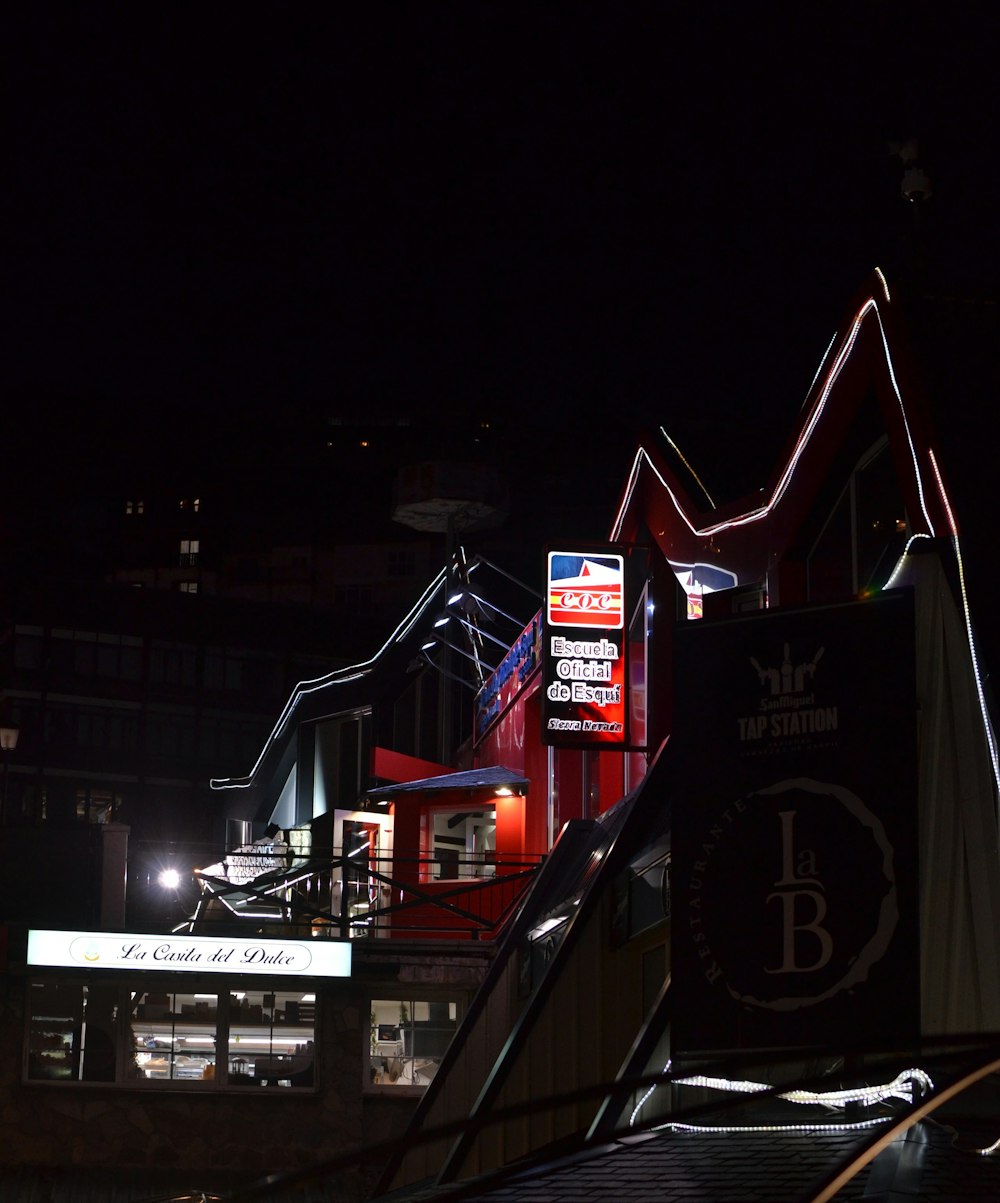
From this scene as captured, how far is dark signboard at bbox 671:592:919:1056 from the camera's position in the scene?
966 cm

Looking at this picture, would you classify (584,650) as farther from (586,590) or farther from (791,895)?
(791,895)

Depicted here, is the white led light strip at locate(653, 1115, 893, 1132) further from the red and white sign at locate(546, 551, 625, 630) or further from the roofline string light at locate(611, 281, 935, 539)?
the red and white sign at locate(546, 551, 625, 630)

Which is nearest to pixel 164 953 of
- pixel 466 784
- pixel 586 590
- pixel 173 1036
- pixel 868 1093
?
pixel 173 1036

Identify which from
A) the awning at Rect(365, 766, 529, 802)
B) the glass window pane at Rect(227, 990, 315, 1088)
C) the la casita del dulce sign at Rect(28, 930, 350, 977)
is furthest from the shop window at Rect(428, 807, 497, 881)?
the la casita del dulce sign at Rect(28, 930, 350, 977)

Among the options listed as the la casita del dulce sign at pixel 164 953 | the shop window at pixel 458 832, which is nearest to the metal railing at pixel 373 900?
the shop window at pixel 458 832

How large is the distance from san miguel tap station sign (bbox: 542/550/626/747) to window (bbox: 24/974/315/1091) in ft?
20.5

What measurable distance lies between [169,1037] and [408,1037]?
10.3 feet

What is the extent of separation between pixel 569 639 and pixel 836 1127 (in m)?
9.81

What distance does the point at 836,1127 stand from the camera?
8883 millimetres

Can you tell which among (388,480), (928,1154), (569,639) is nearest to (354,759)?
(569,639)

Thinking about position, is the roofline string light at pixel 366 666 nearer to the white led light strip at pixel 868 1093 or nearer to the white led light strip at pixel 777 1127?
the white led light strip at pixel 777 1127

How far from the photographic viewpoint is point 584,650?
18.3m

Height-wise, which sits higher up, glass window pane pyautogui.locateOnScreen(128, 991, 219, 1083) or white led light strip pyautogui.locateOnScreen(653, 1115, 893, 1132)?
white led light strip pyautogui.locateOnScreen(653, 1115, 893, 1132)

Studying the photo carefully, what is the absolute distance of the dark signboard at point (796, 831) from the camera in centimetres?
966
